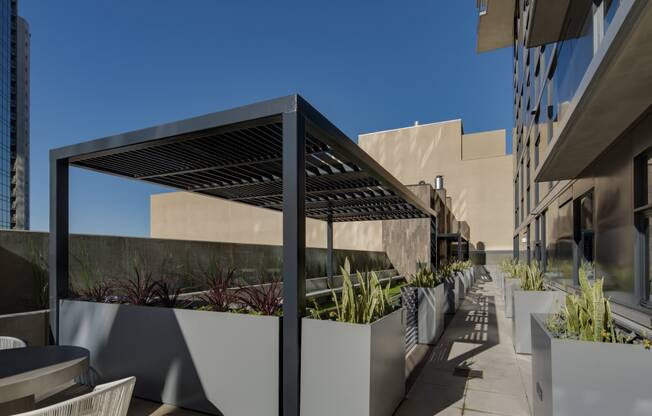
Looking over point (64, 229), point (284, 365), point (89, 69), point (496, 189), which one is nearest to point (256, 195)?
point (64, 229)

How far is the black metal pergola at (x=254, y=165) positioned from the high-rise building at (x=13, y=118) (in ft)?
201

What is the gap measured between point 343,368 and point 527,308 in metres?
3.83

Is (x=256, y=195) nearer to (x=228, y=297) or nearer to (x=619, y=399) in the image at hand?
(x=228, y=297)

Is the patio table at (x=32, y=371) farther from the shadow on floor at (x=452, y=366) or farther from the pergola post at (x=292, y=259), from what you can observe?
the shadow on floor at (x=452, y=366)

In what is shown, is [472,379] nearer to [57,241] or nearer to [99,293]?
[99,293]

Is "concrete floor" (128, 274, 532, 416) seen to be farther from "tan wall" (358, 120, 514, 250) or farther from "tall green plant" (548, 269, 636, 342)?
"tan wall" (358, 120, 514, 250)

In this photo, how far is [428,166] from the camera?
109 ft

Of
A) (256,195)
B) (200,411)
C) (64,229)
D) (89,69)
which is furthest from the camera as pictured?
(89,69)

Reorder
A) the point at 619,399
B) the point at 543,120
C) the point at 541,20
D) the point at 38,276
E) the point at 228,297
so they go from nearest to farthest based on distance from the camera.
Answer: the point at 619,399 < the point at 228,297 < the point at 38,276 < the point at 541,20 < the point at 543,120

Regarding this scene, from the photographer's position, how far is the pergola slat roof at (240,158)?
370cm

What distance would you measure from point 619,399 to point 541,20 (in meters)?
5.22

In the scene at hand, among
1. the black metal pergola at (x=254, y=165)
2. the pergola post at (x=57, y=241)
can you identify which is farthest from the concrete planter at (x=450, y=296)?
the pergola post at (x=57, y=241)

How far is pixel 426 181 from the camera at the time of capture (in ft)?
110

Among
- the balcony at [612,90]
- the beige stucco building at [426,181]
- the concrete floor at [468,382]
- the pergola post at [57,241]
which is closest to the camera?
the balcony at [612,90]
